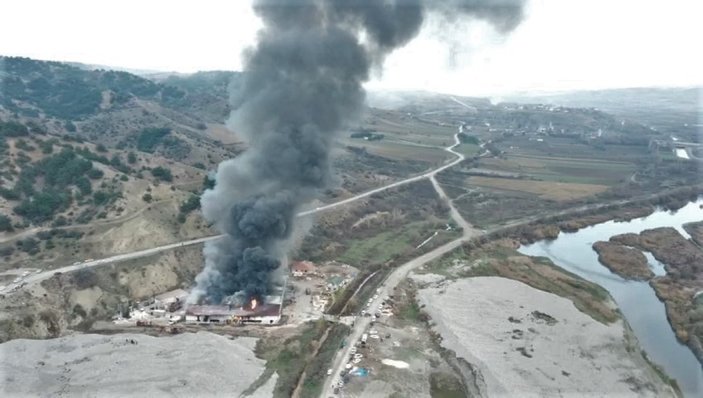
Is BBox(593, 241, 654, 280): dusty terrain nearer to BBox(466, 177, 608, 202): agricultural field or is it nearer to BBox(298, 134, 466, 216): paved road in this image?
BBox(466, 177, 608, 202): agricultural field

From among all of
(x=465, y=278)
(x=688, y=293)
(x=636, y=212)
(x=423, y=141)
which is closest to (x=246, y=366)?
(x=465, y=278)

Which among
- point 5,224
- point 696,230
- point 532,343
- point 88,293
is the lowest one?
point 532,343

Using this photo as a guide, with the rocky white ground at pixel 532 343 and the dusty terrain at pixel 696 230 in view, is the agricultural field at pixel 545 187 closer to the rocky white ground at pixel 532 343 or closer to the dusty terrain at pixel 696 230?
the dusty terrain at pixel 696 230

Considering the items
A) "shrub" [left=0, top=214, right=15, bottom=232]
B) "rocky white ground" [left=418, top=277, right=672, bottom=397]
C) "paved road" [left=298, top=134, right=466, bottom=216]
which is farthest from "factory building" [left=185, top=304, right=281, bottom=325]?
"paved road" [left=298, top=134, right=466, bottom=216]

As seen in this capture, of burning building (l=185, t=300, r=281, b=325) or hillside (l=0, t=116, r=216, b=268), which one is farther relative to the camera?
hillside (l=0, t=116, r=216, b=268)

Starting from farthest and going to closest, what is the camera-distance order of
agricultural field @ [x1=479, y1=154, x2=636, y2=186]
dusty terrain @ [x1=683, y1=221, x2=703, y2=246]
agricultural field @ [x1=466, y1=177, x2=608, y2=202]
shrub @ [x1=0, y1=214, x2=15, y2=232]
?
agricultural field @ [x1=479, y1=154, x2=636, y2=186] → agricultural field @ [x1=466, y1=177, x2=608, y2=202] → dusty terrain @ [x1=683, y1=221, x2=703, y2=246] → shrub @ [x1=0, y1=214, x2=15, y2=232]

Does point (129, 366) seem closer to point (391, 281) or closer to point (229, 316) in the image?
point (229, 316)

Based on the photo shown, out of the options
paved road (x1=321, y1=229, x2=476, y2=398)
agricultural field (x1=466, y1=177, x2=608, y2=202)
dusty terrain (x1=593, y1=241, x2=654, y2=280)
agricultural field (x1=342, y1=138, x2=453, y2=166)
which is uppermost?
agricultural field (x1=342, y1=138, x2=453, y2=166)

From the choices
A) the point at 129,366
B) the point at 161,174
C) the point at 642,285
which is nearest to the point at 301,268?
the point at 129,366
